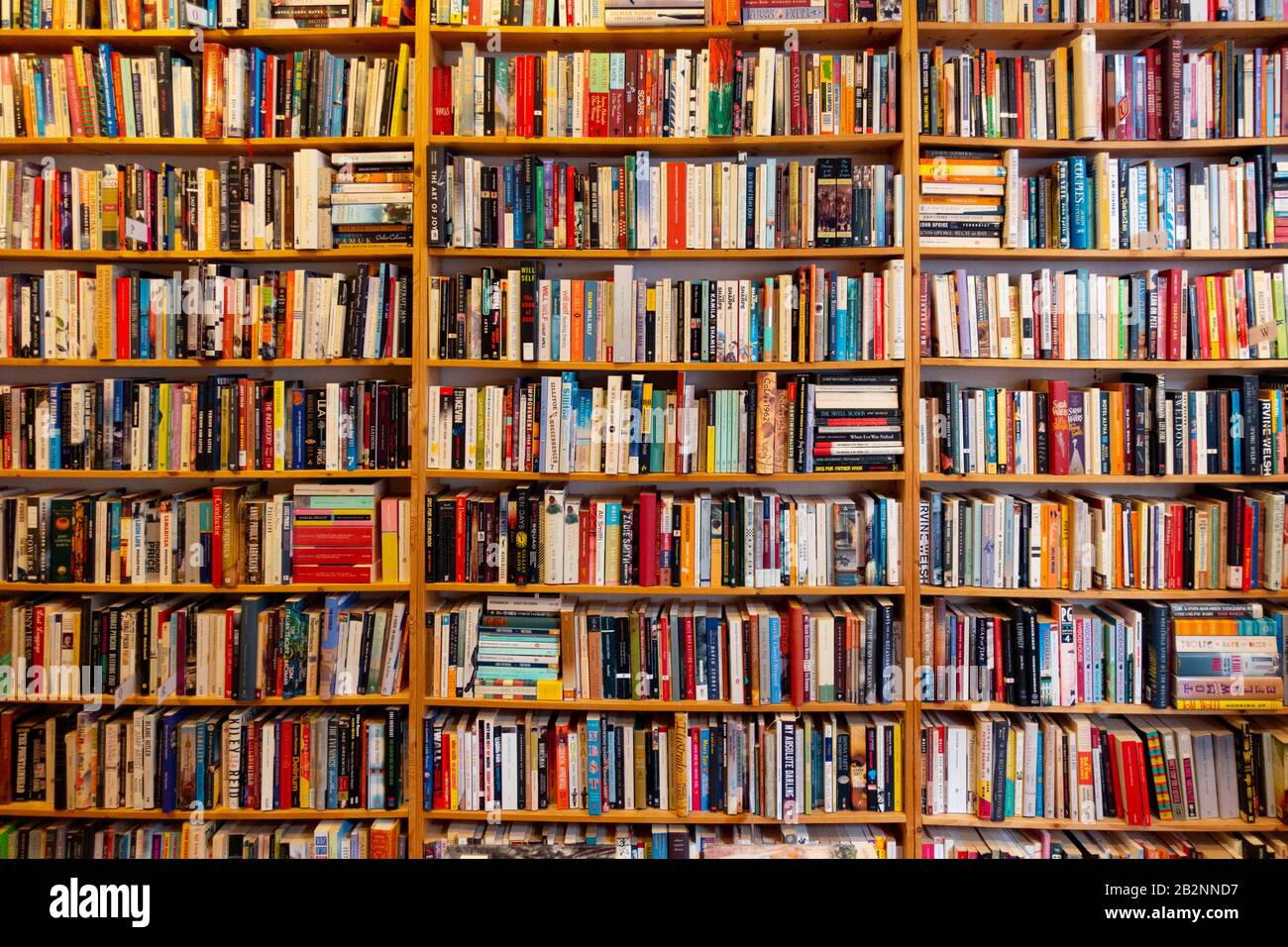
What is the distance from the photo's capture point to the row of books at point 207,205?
2.38 metres

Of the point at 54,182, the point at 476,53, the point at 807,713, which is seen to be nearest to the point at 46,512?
the point at 54,182

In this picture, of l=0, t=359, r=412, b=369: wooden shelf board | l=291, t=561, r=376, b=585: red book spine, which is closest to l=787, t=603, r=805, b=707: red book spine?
l=291, t=561, r=376, b=585: red book spine

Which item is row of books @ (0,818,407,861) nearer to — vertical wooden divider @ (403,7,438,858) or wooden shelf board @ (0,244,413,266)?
vertical wooden divider @ (403,7,438,858)

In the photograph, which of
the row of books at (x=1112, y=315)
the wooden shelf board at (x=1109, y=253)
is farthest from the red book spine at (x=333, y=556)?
the wooden shelf board at (x=1109, y=253)

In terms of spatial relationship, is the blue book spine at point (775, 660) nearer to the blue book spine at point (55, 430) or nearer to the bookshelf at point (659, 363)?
the bookshelf at point (659, 363)

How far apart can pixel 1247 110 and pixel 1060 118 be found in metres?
0.54

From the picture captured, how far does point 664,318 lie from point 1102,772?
1.87 metres

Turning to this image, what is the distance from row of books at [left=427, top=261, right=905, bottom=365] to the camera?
235 cm

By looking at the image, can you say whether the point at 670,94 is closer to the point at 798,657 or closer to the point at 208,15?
the point at 208,15

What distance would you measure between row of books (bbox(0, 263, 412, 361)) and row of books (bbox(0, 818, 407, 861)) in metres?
1.41

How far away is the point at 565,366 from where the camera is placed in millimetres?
2385

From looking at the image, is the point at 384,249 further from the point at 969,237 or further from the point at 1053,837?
the point at 1053,837

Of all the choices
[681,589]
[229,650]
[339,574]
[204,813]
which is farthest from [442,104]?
[204,813]

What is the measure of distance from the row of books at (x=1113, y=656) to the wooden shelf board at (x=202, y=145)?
219 cm
